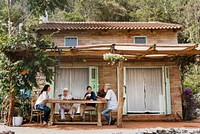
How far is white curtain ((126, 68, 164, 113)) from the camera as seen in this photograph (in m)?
10.9

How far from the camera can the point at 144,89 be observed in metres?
11.1

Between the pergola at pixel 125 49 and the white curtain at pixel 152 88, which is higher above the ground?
the pergola at pixel 125 49

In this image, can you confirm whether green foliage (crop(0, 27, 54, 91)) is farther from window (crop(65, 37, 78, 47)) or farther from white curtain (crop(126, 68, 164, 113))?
white curtain (crop(126, 68, 164, 113))

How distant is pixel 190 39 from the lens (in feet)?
78.4

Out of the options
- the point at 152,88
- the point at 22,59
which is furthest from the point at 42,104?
the point at 152,88

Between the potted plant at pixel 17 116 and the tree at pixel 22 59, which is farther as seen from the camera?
the potted plant at pixel 17 116

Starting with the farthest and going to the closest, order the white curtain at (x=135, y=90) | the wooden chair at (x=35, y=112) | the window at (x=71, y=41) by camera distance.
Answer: the window at (x=71, y=41), the white curtain at (x=135, y=90), the wooden chair at (x=35, y=112)

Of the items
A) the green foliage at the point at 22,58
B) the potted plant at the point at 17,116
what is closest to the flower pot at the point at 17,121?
the potted plant at the point at 17,116

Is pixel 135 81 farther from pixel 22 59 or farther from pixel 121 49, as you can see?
pixel 22 59

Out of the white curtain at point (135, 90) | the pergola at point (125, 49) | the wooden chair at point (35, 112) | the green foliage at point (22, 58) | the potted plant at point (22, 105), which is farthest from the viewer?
the white curtain at point (135, 90)

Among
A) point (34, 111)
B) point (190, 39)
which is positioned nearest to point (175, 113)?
point (34, 111)

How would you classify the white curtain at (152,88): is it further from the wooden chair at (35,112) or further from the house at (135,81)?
the wooden chair at (35,112)

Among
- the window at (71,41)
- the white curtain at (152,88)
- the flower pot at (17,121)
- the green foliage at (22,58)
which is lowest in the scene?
the flower pot at (17,121)

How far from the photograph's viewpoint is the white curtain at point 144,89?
35.7 ft
